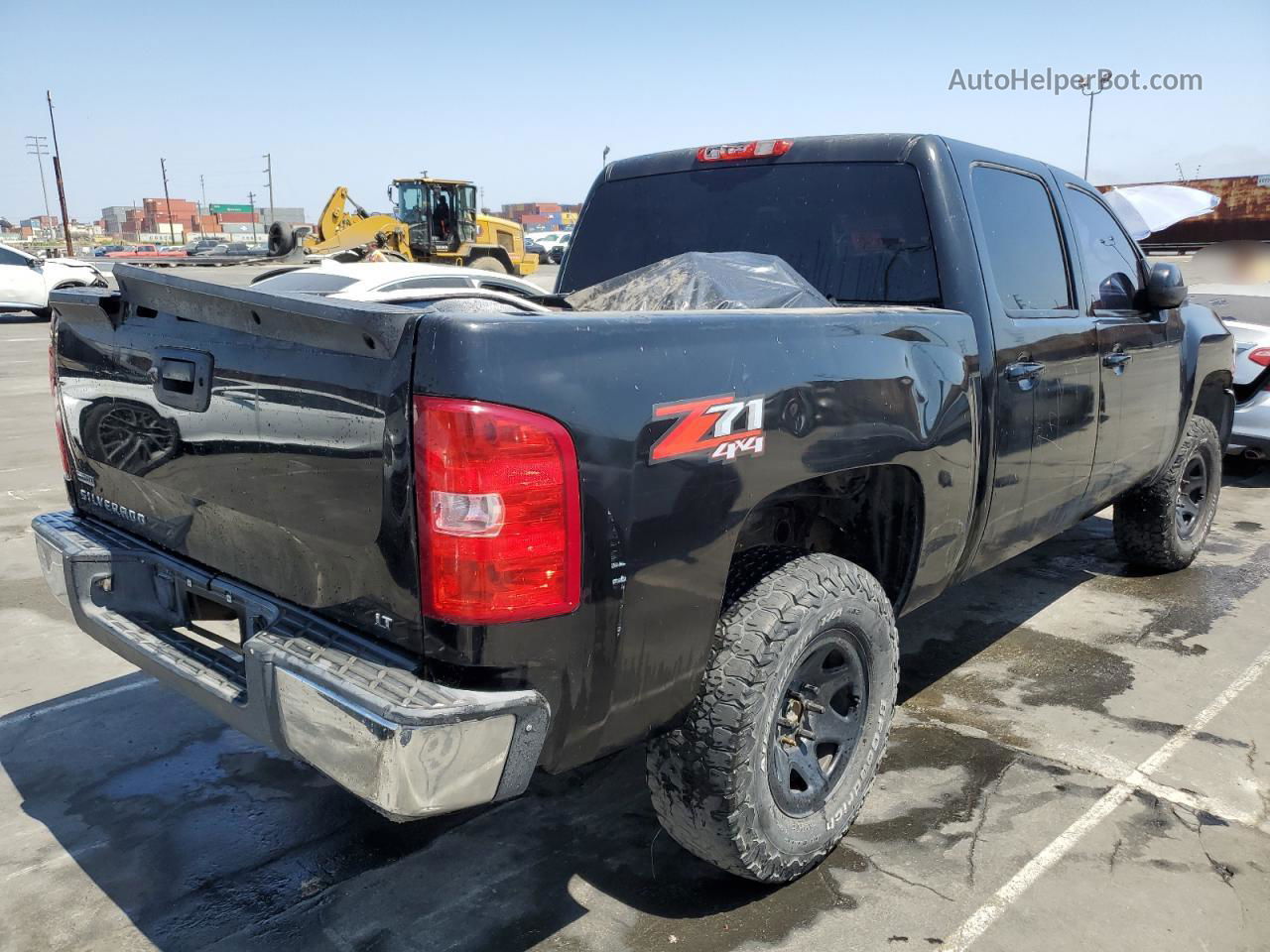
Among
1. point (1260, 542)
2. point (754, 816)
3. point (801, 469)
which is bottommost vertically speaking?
point (1260, 542)

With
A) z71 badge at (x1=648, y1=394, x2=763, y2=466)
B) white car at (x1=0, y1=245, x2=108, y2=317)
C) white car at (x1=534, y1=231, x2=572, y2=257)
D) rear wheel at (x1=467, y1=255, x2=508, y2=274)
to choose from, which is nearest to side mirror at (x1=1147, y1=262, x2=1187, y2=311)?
z71 badge at (x1=648, y1=394, x2=763, y2=466)

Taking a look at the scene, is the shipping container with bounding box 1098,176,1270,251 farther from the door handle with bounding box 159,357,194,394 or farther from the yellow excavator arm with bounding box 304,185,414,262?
the door handle with bounding box 159,357,194,394

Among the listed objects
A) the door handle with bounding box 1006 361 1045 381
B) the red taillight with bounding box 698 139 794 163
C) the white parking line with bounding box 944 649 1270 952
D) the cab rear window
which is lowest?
the white parking line with bounding box 944 649 1270 952

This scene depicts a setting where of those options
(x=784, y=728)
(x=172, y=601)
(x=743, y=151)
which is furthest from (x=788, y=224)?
(x=172, y=601)

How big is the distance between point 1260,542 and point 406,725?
6198 mm

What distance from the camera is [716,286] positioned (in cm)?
331

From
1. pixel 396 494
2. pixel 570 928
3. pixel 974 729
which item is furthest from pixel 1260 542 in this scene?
pixel 396 494

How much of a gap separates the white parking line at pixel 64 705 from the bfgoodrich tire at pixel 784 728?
8.21 ft

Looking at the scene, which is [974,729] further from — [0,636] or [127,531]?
[0,636]

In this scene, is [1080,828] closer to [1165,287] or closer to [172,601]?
[1165,287]

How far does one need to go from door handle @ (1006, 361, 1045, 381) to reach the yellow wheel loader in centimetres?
2055

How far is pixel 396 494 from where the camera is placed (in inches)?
78.5

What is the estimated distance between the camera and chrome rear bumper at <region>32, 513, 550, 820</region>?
1.90 m

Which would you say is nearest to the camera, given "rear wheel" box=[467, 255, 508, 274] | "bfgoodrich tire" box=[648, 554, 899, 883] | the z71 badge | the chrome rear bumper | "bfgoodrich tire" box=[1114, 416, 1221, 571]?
the chrome rear bumper
